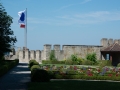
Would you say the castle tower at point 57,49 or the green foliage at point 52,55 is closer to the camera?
the green foliage at point 52,55

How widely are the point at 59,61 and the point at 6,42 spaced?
1201cm

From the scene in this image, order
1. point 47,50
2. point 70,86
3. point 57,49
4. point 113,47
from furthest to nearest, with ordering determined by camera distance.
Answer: point 47,50 → point 57,49 → point 113,47 → point 70,86

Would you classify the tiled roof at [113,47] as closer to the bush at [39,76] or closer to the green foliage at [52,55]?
the green foliage at [52,55]

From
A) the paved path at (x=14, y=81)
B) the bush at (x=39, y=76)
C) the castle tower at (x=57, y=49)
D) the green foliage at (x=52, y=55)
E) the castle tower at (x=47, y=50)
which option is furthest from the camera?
the castle tower at (x=47, y=50)

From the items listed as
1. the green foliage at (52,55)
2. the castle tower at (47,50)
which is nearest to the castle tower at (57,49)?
the green foliage at (52,55)

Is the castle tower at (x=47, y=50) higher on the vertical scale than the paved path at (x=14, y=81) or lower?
higher

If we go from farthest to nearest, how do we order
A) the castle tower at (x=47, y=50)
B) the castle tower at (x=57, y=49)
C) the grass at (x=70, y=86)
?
the castle tower at (x=47, y=50), the castle tower at (x=57, y=49), the grass at (x=70, y=86)

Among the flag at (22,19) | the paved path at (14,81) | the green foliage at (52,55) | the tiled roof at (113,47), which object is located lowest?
the paved path at (14,81)

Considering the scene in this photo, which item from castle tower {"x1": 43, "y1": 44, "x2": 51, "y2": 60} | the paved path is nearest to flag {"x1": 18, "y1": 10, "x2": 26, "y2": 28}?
castle tower {"x1": 43, "y1": 44, "x2": 51, "y2": 60}

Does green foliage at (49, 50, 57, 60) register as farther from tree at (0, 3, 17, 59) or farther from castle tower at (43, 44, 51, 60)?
tree at (0, 3, 17, 59)

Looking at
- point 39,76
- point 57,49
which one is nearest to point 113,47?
point 57,49

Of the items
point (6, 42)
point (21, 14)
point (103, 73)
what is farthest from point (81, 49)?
point (103, 73)

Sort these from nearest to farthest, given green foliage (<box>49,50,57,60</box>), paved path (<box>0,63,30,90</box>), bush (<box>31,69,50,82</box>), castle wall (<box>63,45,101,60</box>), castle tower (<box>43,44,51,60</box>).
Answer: paved path (<box>0,63,30,90</box>) → bush (<box>31,69,50,82</box>) → green foliage (<box>49,50,57,60</box>) → castle tower (<box>43,44,51,60</box>) → castle wall (<box>63,45,101,60</box>)

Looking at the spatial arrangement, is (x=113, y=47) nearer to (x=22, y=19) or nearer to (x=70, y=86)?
(x=22, y=19)
